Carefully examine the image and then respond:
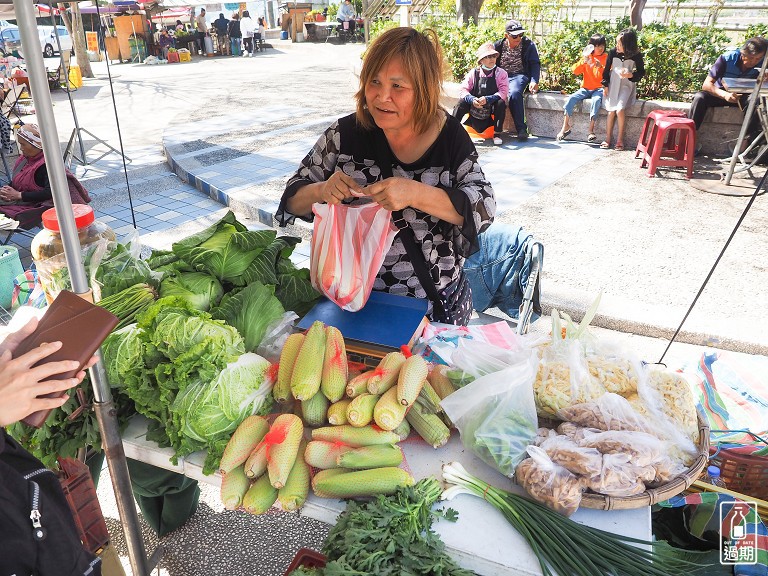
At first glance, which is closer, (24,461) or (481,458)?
(24,461)

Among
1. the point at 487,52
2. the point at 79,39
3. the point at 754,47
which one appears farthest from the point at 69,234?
the point at 79,39

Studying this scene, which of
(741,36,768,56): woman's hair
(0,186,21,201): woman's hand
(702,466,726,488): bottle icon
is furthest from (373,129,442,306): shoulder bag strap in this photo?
(741,36,768,56): woman's hair

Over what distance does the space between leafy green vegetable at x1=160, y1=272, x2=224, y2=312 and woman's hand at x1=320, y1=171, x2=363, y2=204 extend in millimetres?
548

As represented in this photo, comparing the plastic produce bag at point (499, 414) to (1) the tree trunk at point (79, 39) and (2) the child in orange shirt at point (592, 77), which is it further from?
(1) the tree trunk at point (79, 39)

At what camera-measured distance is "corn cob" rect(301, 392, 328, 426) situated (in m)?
1.69

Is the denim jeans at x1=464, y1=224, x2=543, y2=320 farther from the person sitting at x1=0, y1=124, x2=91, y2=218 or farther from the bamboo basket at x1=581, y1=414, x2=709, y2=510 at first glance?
the person sitting at x1=0, y1=124, x2=91, y2=218

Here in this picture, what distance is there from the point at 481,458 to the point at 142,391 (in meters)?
1.06

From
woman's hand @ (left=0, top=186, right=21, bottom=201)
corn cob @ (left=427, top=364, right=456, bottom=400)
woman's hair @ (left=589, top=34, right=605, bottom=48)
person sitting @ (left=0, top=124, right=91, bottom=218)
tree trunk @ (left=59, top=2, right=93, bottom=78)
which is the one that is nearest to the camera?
corn cob @ (left=427, top=364, right=456, bottom=400)

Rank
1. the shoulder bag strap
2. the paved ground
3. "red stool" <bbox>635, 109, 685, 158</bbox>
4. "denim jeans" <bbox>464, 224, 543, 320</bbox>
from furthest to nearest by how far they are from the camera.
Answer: "red stool" <bbox>635, 109, 685, 158</bbox> < "denim jeans" <bbox>464, 224, 543, 320</bbox> < the paved ground < the shoulder bag strap

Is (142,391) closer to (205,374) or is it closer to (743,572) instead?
(205,374)

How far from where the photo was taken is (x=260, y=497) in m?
1.54

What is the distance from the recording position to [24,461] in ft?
4.66

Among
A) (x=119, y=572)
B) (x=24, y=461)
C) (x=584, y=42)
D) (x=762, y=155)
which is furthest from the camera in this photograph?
(x=584, y=42)

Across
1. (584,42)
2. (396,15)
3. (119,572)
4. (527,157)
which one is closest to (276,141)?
(527,157)
